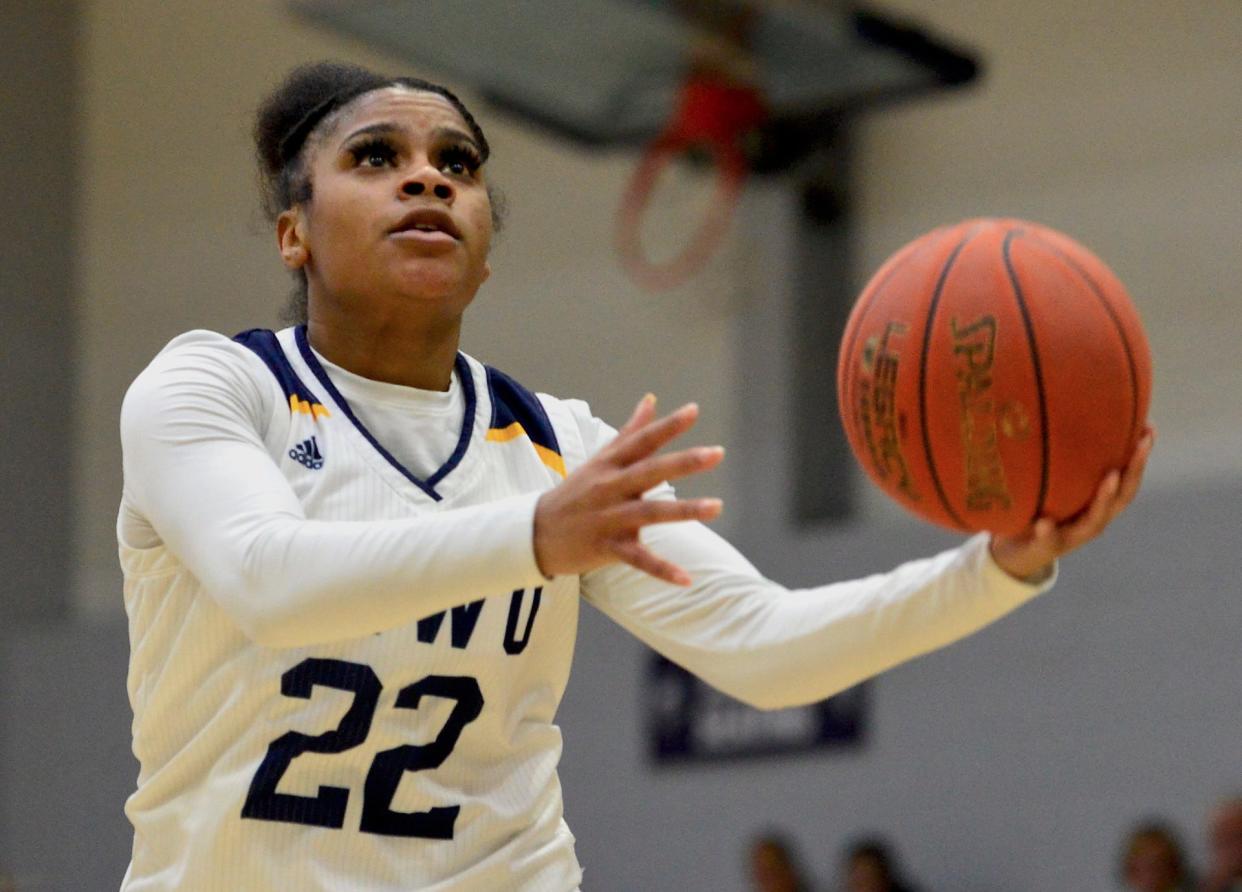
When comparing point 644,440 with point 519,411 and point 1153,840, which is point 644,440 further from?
point 1153,840

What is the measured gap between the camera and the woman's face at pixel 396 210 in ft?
8.84

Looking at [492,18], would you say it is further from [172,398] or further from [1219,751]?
[172,398]

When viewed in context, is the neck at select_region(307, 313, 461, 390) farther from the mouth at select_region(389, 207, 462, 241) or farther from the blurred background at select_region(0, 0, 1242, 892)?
the blurred background at select_region(0, 0, 1242, 892)

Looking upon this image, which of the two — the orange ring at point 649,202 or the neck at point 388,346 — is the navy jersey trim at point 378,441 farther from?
the orange ring at point 649,202

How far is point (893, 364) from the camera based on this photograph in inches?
99.7

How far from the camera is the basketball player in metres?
2.34

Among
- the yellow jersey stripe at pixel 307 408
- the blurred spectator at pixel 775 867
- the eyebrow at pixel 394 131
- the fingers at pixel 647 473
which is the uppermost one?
the eyebrow at pixel 394 131

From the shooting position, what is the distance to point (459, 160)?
9.29ft

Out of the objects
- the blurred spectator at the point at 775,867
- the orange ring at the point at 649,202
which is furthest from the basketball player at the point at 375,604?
the orange ring at the point at 649,202

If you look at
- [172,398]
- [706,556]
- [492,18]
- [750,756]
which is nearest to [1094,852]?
[750,756]

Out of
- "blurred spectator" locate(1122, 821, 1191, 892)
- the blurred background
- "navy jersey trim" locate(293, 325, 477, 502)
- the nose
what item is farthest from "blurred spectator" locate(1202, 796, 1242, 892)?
the nose

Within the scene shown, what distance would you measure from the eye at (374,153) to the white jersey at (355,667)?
0.90 feet

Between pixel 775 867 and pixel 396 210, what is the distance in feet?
18.8

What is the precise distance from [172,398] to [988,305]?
1002 mm
